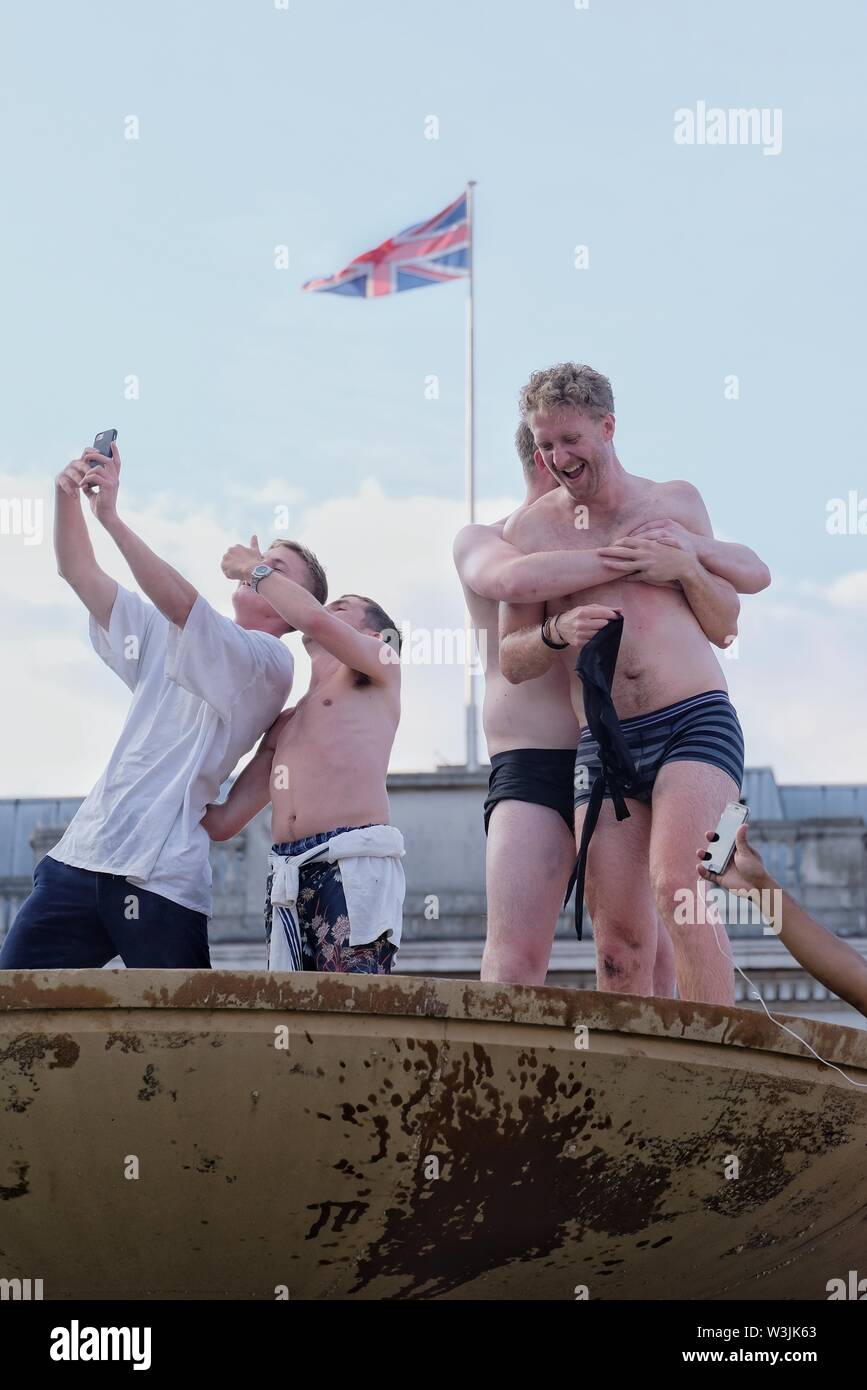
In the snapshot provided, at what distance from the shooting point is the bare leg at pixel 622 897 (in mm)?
4867

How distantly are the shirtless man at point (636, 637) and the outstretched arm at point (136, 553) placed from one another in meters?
0.90

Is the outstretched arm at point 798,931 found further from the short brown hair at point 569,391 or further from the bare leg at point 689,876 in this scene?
the short brown hair at point 569,391

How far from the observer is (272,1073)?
342cm

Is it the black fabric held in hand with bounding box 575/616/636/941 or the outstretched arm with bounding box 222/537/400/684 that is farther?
the outstretched arm with bounding box 222/537/400/684

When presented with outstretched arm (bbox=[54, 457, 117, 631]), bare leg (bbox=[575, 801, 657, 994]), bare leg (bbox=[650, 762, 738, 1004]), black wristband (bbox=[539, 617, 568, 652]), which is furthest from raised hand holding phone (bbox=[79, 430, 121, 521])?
bare leg (bbox=[650, 762, 738, 1004])

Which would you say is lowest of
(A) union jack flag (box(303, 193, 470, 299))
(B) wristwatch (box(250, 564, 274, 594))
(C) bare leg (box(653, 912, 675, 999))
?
(C) bare leg (box(653, 912, 675, 999))

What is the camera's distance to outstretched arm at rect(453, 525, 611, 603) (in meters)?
4.95

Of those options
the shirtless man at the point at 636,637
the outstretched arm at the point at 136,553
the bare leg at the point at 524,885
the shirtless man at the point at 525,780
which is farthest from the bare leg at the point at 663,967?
the outstretched arm at the point at 136,553

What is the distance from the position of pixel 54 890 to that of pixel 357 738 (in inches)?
37.9

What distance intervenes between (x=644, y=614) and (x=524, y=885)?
0.80m

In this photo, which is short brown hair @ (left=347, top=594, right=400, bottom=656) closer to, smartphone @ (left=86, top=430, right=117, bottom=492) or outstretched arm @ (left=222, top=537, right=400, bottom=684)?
outstretched arm @ (left=222, top=537, right=400, bottom=684)

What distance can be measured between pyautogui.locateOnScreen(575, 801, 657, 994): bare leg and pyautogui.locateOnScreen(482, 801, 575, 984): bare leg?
17 cm
